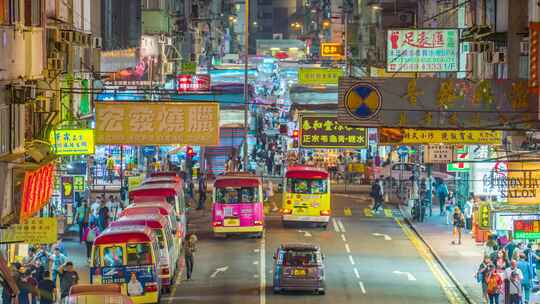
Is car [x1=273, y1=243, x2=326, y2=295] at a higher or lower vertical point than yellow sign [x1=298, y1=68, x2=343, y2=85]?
lower

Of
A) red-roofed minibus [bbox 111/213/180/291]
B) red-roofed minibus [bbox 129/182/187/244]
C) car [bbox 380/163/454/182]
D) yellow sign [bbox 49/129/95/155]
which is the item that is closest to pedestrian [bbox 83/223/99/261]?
red-roofed minibus [bbox 129/182/187/244]

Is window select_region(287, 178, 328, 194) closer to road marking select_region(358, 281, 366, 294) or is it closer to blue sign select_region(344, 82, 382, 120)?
road marking select_region(358, 281, 366, 294)

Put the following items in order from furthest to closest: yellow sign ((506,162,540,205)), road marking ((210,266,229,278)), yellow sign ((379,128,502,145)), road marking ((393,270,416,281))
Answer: road marking ((210,266,229,278))
road marking ((393,270,416,281))
yellow sign ((379,128,502,145))
yellow sign ((506,162,540,205))

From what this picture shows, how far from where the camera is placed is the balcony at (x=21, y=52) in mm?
27141

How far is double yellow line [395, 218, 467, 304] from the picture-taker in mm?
37531

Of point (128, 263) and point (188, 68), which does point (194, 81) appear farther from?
point (128, 263)

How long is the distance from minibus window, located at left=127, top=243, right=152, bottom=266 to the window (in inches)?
723

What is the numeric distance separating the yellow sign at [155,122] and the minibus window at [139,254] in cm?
287

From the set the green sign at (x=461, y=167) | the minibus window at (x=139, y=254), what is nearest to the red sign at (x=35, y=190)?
the minibus window at (x=139, y=254)

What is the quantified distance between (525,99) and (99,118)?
11190 millimetres

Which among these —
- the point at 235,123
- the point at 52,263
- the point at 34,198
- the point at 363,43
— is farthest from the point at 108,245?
the point at 363,43

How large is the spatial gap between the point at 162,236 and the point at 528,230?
11.1 meters

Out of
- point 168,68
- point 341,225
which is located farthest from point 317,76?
point 341,225

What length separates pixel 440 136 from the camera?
3641 cm
